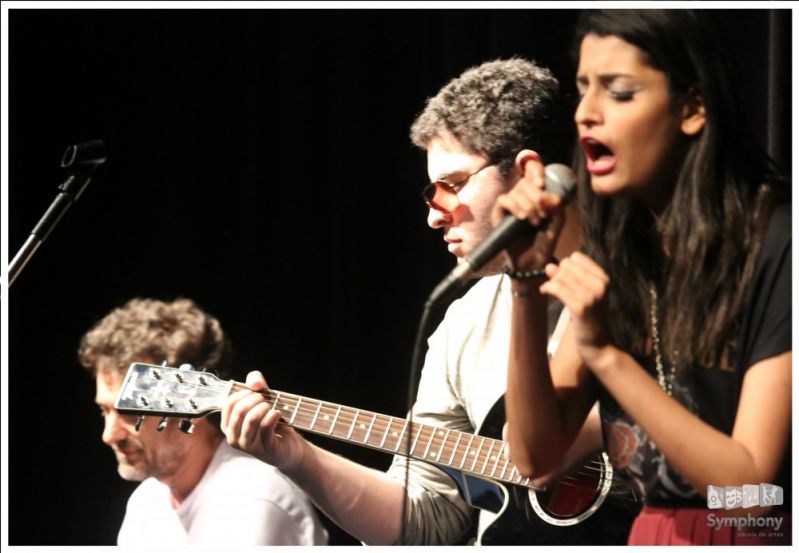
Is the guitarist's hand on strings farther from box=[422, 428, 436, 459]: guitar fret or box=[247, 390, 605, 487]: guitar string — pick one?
box=[422, 428, 436, 459]: guitar fret

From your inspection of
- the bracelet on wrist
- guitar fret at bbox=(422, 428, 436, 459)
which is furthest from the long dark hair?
guitar fret at bbox=(422, 428, 436, 459)

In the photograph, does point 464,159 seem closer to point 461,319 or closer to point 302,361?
point 461,319

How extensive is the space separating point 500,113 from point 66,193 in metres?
0.75

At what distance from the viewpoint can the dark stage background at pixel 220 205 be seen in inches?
89.7

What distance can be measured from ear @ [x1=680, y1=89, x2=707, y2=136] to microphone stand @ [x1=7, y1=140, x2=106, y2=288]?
95cm

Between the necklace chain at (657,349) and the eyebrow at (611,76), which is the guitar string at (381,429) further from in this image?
the eyebrow at (611,76)

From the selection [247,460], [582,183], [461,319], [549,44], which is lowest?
[247,460]

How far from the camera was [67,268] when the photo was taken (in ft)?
8.09

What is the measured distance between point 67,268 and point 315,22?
0.81m

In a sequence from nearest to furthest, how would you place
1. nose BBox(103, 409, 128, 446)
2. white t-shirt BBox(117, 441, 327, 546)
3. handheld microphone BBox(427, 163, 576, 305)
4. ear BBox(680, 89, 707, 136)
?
handheld microphone BBox(427, 163, 576, 305) → ear BBox(680, 89, 707, 136) → white t-shirt BBox(117, 441, 327, 546) → nose BBox(103, 409, 128, 446)

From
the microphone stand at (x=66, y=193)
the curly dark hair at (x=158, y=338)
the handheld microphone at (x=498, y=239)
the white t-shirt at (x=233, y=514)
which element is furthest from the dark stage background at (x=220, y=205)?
the handheld microphone at (x=498, y=239)

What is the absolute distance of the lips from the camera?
4.77 ft

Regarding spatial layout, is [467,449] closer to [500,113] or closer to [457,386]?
[457,386]

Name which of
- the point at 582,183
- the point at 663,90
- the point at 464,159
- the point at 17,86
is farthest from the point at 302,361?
the point at 663,90
